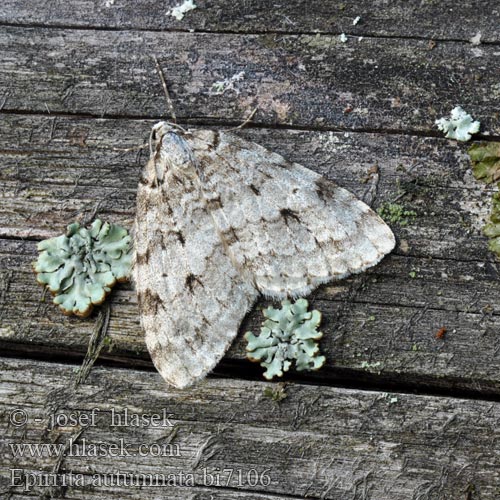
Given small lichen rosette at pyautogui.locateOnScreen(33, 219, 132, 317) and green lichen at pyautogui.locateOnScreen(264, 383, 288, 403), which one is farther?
small lichen rosette at pyautogui.locateOnScreen(33, 219, 132, 317)

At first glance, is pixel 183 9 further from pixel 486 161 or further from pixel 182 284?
pixel 486 161

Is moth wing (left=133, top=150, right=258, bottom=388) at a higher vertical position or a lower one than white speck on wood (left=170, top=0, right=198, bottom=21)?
lower

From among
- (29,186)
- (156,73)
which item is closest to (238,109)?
(156,73)

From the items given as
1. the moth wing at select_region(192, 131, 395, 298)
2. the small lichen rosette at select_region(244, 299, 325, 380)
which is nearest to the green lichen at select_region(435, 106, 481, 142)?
the moth wing at select_region(192, 131, 395, 298)

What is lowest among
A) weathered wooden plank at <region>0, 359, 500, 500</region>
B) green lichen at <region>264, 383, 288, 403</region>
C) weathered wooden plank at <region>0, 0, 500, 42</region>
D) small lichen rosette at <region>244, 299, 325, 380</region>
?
weathered wooden plank at <region>0, 359, 500, 500</region>

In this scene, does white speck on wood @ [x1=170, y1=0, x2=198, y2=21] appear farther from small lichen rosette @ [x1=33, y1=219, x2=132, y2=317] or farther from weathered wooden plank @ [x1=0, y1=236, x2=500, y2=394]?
weathered wooden plank @ [x1=0, y1=236, x2=500, y2=394]

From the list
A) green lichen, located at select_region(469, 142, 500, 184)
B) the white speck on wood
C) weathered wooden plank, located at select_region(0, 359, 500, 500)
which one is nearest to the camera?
weathered wooden plank, located at select_region(0, 359, 500, 500)
